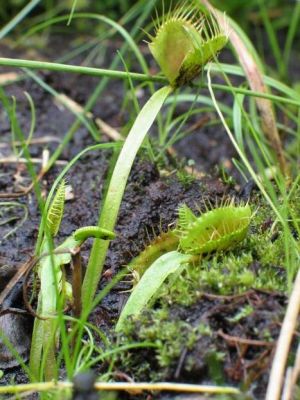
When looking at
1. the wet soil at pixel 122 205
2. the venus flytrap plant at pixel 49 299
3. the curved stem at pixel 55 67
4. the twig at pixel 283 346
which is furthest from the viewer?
the curved stem at pixel 55 67

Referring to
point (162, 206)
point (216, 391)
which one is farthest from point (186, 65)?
point (216, 391)

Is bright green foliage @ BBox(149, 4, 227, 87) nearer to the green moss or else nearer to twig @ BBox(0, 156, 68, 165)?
the green moss

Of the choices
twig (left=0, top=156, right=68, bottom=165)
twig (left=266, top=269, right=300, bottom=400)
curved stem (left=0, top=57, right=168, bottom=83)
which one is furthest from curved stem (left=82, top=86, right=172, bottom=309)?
twig (left=0, top=156, right=68, bottom=165)

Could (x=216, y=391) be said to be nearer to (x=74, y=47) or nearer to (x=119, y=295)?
(x=119, y=295)

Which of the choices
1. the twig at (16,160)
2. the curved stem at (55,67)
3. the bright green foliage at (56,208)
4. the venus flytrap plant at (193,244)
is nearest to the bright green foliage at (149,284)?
the venus flytrap plant at (193,244)

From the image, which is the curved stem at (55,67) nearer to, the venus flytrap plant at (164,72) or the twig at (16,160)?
the venus flytrap plant at (164,72)

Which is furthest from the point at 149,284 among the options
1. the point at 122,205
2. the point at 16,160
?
the point at 16,160

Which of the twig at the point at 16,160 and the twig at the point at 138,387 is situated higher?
the twig at the point at 16,160
